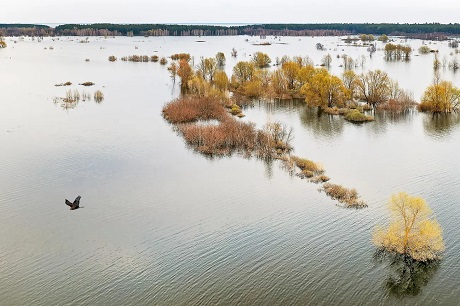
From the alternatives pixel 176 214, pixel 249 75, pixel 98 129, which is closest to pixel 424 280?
pixel 176 214

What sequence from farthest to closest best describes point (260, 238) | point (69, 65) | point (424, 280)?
point (69, 65)
point (260, 238)
point (424, 280)

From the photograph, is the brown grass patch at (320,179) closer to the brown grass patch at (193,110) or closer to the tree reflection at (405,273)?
the tree reflection at (405,273)

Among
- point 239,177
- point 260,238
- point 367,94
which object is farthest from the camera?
point 367,94

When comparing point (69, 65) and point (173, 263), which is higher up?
point (69, 65)

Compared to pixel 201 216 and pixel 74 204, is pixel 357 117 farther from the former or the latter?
pixel 74 204

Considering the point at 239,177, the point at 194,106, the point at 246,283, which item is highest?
the point at 194,106

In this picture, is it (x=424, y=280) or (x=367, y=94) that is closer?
(x=424, y=280)

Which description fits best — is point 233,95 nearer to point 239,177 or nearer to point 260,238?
point 239,177
